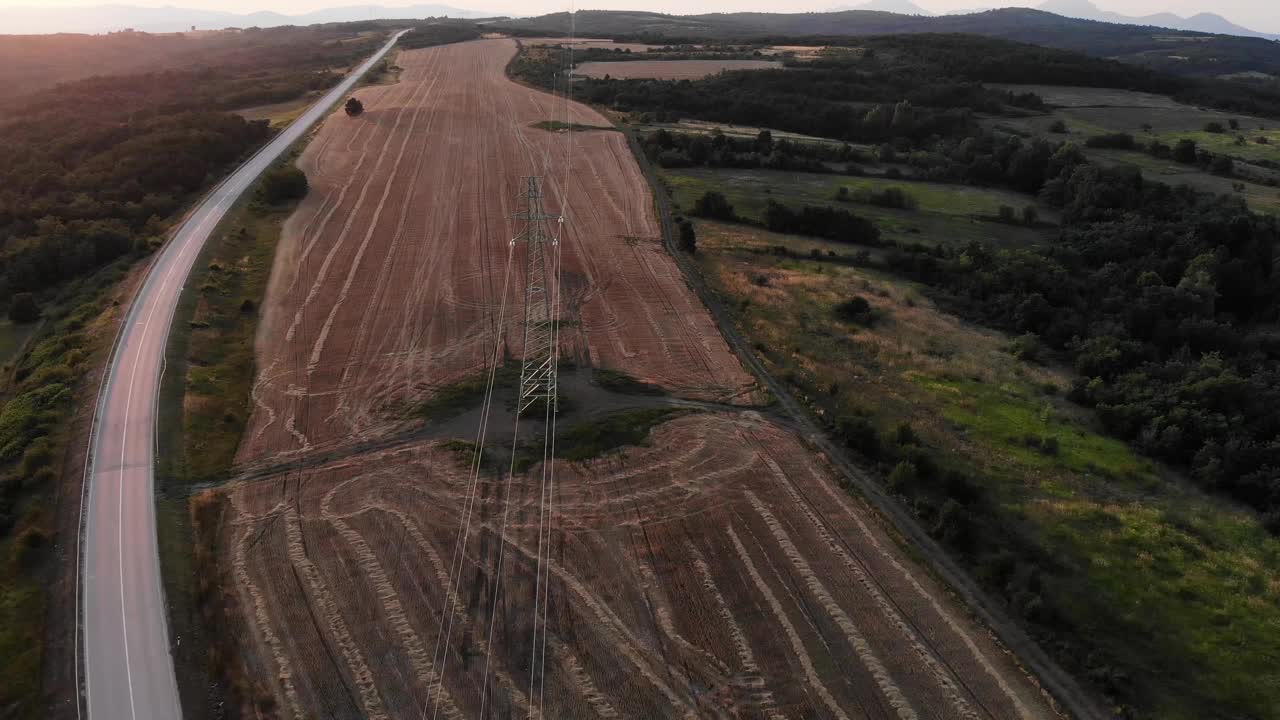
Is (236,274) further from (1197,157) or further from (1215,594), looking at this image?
(1197,157)

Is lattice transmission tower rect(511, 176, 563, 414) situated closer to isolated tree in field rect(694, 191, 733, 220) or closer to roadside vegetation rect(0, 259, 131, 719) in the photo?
roadside vegetation rect(0, 259, 131, 719)

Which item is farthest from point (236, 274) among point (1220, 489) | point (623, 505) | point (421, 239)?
point (1220, 489)

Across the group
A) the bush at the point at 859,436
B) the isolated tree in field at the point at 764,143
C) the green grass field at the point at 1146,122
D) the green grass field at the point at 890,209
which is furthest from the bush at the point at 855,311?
the green grass field at the point at 1146,122

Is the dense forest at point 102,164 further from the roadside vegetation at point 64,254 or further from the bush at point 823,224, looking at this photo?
the bush at point 823,224

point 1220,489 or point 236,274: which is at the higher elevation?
point 236,274

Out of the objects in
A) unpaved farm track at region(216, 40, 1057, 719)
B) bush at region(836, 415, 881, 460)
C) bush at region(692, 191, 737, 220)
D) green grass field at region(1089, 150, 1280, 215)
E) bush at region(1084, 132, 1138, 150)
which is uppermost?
bush at region(1084, 132, 1138, 150)

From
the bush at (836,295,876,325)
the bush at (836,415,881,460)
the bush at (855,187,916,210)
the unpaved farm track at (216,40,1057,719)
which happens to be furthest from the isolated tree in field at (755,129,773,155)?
the bush at (836,415,881,460)
